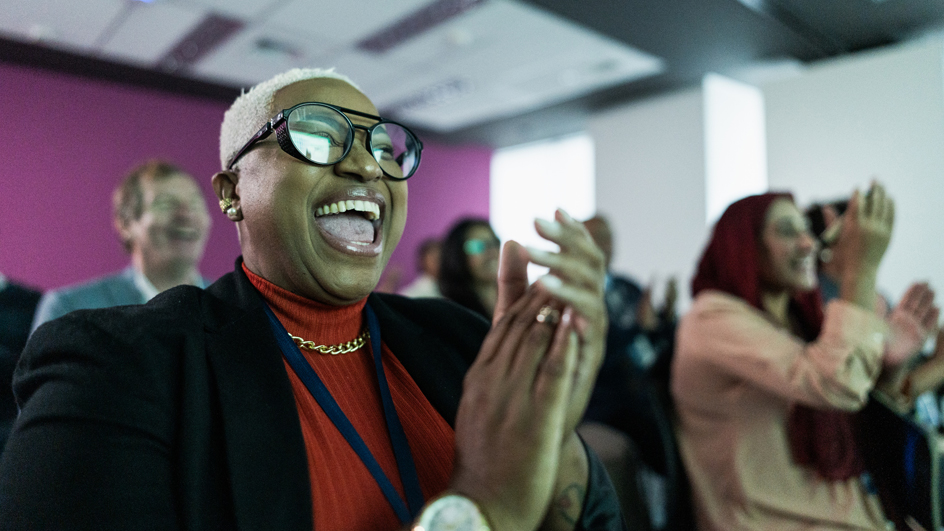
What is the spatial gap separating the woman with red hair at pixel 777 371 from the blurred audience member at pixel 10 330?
5.99ft

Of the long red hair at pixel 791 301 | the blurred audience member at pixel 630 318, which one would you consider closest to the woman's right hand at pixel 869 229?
the long red hair at pixel 791 301

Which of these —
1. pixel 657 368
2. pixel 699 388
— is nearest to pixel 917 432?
pixel 699 388

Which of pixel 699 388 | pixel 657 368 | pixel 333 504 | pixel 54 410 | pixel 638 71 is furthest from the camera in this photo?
pixel 638 71

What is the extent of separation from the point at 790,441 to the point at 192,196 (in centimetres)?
184

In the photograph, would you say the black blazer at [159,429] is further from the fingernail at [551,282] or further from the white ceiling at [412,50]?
the white ceiling at [412,50]

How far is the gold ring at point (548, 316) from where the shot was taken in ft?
2.28

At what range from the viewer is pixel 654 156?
19.5 ft

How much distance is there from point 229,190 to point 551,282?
0.67 metres

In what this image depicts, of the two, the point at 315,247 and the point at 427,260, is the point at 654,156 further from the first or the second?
the point at 315,247

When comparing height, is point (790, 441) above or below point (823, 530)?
above

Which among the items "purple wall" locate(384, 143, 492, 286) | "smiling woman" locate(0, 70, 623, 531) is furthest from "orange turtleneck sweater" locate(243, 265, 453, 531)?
"purple wall" locate(384, 143, 492, 286)

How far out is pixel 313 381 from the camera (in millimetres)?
902

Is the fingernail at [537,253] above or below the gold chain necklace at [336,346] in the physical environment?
above

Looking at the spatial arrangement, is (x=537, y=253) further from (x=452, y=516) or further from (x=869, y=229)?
(x=869, y=229)
